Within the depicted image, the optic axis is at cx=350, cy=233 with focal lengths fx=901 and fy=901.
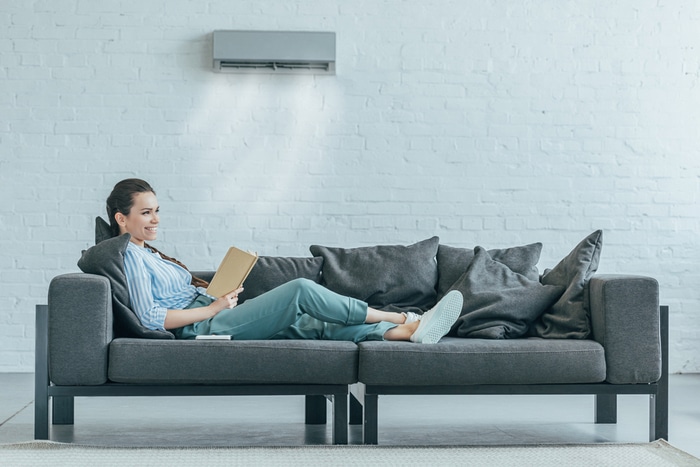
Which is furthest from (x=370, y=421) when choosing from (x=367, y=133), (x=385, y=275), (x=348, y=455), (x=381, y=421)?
(x=367, y=133)

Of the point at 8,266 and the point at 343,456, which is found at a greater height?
the point at 8,266

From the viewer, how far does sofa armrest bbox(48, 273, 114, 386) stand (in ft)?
10.3

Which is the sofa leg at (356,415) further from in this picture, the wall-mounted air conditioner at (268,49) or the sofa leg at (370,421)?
the wall-mounted air conditioner at (268,49)

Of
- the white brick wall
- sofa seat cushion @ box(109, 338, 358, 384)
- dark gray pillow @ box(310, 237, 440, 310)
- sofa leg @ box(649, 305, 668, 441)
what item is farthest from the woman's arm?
the white brick wall

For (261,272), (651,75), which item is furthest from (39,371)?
(651,75)

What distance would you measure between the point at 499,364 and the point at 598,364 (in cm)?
37

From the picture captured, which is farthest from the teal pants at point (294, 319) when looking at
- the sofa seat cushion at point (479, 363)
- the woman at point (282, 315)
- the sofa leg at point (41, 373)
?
the sofa leg at point (41, 373)

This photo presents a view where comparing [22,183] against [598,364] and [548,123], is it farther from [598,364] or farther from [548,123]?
[598,364]

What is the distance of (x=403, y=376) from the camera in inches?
125

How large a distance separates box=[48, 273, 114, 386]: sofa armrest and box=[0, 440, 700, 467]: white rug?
254 millimetres

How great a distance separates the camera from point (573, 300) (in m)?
3.59

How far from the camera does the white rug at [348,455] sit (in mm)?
2924

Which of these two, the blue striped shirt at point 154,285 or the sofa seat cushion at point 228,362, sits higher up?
the blue striped shirt at point 154,285

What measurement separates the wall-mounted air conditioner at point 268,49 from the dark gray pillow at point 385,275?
1.64 m
